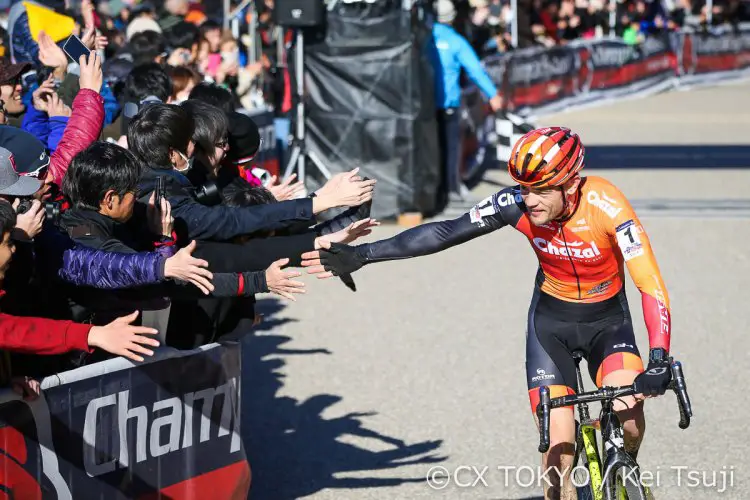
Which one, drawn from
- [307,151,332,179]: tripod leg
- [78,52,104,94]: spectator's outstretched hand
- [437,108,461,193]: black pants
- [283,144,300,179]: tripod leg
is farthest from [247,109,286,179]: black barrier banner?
[78,52,104,94]: spectator's outstretched hand

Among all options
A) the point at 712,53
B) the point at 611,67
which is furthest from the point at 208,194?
the point at 712,53

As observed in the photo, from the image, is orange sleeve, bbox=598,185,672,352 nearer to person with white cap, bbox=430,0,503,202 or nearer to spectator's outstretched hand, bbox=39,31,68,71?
spectator's outstretched hand, bbox=39,31,68,71

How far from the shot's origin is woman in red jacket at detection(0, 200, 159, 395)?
4.43 meters

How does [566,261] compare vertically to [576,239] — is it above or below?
below

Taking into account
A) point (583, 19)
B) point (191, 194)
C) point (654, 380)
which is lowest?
point (583, 19)

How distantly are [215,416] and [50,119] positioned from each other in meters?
2.34

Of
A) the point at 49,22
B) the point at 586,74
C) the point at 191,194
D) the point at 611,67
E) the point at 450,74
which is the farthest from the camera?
the point at 611,67

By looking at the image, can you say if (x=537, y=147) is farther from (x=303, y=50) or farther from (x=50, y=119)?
(x=303, y=50)

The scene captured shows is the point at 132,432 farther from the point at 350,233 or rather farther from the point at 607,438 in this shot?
the point at 607,438

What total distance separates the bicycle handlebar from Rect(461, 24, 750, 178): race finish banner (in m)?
10.2

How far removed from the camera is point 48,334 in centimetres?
458

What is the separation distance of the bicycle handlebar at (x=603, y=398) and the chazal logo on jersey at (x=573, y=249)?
83cm

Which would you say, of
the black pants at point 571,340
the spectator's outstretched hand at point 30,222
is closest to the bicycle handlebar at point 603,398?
the black pants at point 571,340

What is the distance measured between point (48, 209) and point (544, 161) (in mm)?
2212
